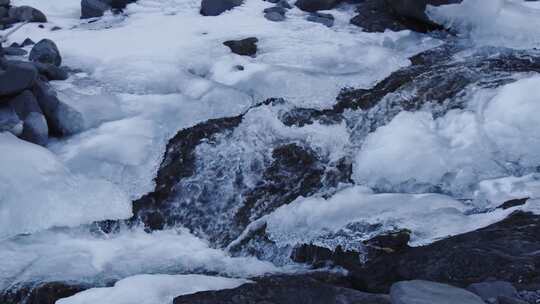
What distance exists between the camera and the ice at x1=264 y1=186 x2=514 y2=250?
378cm

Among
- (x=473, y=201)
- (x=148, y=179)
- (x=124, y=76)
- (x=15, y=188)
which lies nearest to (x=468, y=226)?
(x=473, y=201)

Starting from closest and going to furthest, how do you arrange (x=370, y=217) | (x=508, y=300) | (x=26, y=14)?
(x=508, y=300)
(x=370, y=217)
(x=26, y=14)

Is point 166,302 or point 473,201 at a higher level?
point 473,201

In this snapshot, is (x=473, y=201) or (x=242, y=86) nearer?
(x=473, y=201)

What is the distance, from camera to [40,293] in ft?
12.2

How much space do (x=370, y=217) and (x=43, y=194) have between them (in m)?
2.37

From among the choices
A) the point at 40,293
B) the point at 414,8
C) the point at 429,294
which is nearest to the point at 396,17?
the point at 414,8

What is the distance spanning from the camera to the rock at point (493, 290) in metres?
2.89

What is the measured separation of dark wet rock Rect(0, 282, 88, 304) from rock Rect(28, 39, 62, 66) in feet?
9.25

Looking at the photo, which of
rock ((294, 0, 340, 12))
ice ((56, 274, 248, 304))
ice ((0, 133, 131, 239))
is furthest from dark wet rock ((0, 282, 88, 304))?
rock ((294, 0, 340, 12))

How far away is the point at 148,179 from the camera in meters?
4.62

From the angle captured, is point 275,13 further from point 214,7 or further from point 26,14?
point 26,14

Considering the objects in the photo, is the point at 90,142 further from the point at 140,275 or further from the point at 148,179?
the point at 140,275

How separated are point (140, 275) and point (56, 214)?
95 centimetres
